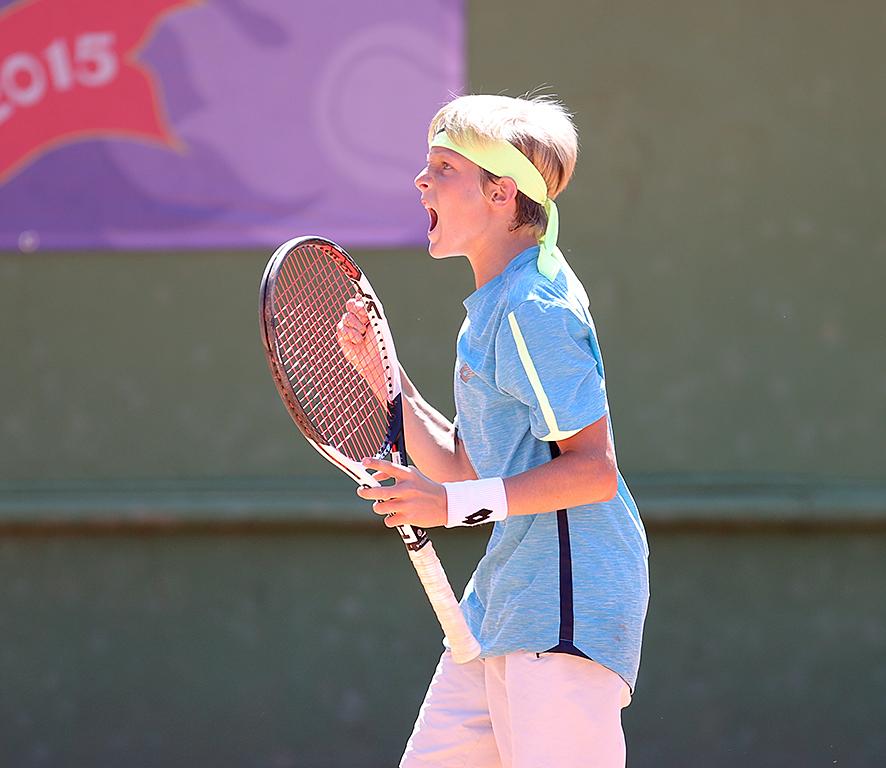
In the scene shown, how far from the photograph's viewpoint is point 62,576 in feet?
13.0

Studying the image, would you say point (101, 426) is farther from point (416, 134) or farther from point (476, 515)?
point (476, 515)

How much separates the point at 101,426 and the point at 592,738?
250 cm

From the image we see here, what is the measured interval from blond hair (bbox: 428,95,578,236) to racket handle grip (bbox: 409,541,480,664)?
70 centimetres

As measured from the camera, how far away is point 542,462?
6.97ft

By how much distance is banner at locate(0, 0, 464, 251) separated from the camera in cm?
389

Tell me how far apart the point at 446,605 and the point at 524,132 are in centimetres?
94

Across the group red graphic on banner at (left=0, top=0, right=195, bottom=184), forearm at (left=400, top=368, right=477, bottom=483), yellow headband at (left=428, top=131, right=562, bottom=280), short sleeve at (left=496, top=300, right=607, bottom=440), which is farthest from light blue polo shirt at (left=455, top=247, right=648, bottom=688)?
red graphic on banner at (left=0, top=0, right=195, bottom=184)

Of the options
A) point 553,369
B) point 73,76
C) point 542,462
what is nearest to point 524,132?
point 553,369

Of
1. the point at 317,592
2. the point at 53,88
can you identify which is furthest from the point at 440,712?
the point at 53,88

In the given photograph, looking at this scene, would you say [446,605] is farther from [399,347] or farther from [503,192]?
[399,347]

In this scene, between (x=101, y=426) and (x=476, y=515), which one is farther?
(x=101, y=426)

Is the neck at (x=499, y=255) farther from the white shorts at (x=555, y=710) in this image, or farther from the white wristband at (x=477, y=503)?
the white shorts at (x=555, y=710)

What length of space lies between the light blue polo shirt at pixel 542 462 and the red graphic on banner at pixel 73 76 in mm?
2240

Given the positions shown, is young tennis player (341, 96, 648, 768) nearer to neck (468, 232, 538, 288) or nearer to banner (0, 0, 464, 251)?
neck (468, 232, 538, 288)
